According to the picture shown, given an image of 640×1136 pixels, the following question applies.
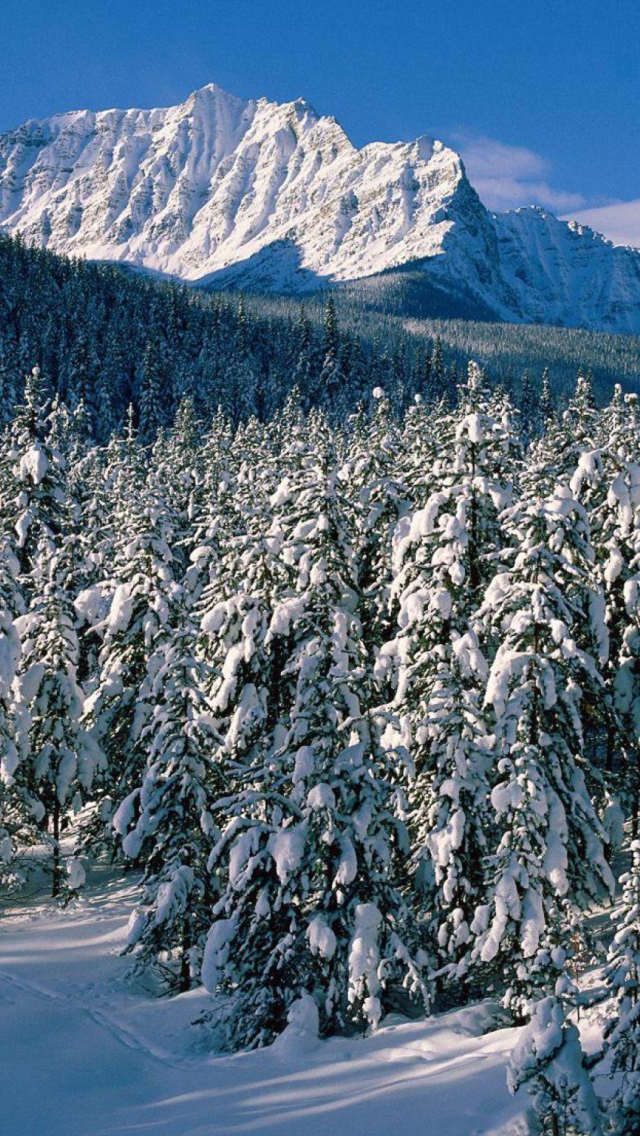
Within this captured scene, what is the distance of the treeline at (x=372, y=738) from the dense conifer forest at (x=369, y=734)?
6cm

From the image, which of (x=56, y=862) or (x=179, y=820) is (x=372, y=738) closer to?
(x=179, y=820)

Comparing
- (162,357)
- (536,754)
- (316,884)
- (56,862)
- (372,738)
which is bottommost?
(56,862)

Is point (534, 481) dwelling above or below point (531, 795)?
above

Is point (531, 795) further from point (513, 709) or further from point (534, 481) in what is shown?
point (534, 481)

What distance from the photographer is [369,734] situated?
54.9 ft

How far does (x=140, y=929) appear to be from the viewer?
18.3 meters

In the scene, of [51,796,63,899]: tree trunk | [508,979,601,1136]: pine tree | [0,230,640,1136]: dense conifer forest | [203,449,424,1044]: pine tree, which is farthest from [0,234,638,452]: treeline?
[508,979,601,1136]: pine tree

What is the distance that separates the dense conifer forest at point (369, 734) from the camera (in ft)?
51.2

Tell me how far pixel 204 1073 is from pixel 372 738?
6057mm

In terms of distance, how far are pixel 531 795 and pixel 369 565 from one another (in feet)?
36.0

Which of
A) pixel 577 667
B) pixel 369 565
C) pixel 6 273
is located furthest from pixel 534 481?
pixel 6 273

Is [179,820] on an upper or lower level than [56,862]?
upper

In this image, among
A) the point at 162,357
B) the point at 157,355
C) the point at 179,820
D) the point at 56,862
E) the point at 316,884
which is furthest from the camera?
the point at 162,357

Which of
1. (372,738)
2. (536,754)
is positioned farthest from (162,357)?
(536,754)
